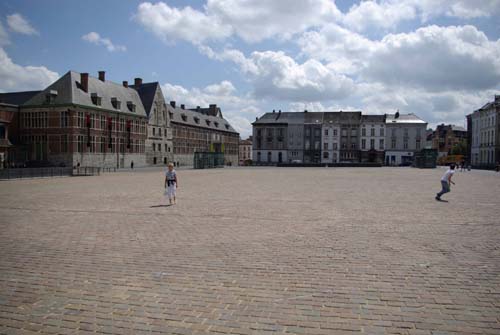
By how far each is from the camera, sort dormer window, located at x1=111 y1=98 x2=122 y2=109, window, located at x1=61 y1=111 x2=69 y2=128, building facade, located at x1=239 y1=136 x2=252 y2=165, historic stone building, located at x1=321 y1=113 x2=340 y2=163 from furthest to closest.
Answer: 1. building facade, located at x1=239 y1=136 x2=252 y2=165
2. historic stone building, located at x1=321 y1=113 x2=340 y2=163
3. dormer window, located at x1=111 y1=98 x2=122 y2=109
4. window, located at x1=61 y1=111 x2=69 y2=128

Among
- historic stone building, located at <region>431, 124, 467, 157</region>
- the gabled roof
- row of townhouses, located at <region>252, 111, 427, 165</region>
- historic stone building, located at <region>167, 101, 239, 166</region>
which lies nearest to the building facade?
historic stone building, located at <region>167, 101, 239, 166</region>

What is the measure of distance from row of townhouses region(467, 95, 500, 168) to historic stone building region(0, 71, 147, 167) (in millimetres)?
64903

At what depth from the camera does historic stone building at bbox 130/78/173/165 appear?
70062 millimetres

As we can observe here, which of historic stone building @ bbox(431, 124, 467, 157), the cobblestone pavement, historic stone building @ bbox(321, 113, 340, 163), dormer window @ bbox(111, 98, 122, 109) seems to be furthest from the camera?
historic stone building @ bbox(431, 124, 467, 157)

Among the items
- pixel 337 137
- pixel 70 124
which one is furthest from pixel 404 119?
pixel 70 124

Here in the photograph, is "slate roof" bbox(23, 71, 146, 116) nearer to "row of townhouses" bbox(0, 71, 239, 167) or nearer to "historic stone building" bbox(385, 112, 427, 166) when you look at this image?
"row of townhouses" bbox(0, 71, 239, 167)

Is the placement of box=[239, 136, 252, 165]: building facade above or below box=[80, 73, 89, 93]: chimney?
below

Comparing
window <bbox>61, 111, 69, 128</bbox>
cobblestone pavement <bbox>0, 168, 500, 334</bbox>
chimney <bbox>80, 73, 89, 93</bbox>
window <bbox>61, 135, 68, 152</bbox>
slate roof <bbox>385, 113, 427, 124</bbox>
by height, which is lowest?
cobblestone pavement <bbox>0, 168, 500, 334</bbox>

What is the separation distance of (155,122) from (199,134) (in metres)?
19.3

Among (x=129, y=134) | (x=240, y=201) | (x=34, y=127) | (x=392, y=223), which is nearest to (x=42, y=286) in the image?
(x=392, y=223)

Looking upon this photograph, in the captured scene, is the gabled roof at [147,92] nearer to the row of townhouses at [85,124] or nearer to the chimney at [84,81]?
the row of townhouses at [85,124]

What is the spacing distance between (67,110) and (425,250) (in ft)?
180

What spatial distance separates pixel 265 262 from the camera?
632cm

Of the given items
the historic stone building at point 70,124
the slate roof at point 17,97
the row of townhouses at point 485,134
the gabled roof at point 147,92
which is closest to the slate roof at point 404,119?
the row of townhouses at point 485,134
